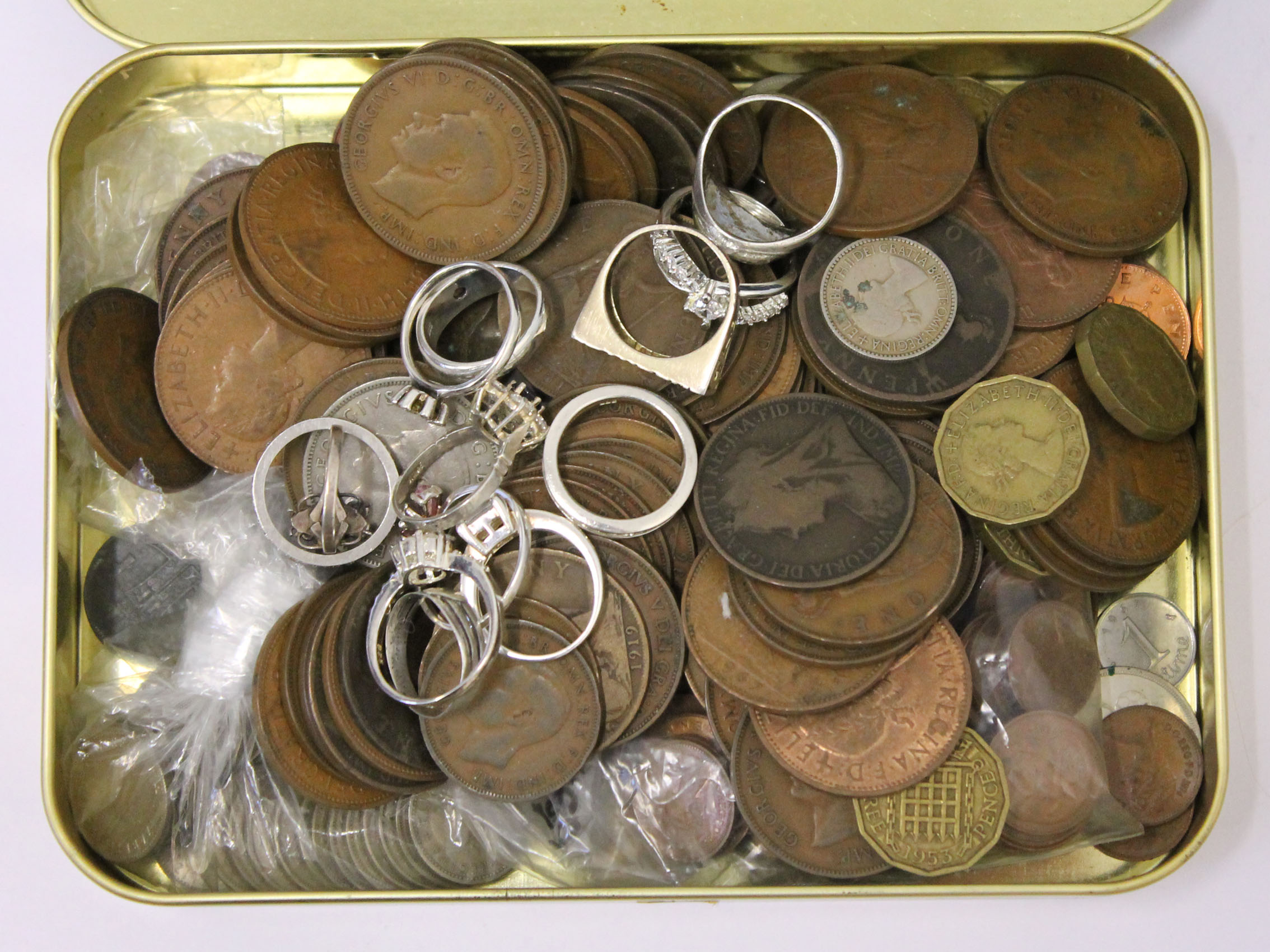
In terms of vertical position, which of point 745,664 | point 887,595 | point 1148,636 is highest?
point 887,595

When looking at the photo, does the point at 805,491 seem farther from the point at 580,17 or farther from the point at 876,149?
the point at 580,17

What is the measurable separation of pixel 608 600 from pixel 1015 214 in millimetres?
1196

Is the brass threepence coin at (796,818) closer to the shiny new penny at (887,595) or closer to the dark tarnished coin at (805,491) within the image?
the shiny new penny at (887,595)

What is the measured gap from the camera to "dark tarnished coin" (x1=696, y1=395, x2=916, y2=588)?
6.46ft

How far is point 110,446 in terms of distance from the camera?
2.09 metres

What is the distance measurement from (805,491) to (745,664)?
1.19ft

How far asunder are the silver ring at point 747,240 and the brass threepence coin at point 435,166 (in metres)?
0.33

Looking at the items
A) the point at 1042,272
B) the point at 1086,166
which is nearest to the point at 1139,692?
the point at 1042,272

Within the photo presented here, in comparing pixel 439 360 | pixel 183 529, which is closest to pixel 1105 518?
pixel 439 360

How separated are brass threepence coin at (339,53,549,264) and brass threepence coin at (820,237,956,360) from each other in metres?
0.65

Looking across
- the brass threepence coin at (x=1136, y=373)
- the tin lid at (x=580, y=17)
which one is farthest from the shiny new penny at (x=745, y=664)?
the tin lid at (x=580, y=17)

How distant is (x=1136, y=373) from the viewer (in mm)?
2086

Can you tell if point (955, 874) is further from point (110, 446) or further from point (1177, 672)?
point (110, 446)

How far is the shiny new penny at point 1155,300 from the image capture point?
224 centimetres
